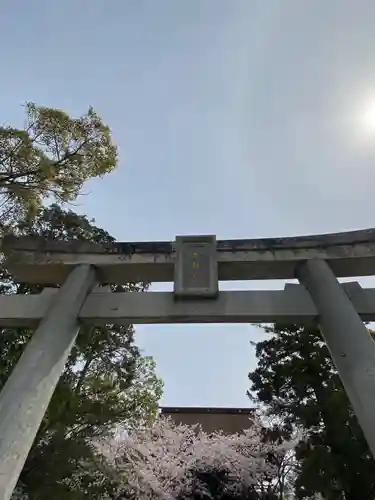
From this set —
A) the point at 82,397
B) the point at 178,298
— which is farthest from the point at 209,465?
the point at 178,298

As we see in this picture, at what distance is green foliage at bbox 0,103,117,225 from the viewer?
19.4 feet

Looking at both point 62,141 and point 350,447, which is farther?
point 350,447

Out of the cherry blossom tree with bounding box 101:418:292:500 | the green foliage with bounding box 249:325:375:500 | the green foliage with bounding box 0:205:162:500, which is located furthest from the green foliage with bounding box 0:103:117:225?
the cherry blossom tree with bounding box 101:418:292:500

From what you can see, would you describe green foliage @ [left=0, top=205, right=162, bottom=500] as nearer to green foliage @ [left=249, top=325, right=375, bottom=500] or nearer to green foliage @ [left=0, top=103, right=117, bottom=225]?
green foliage @ [left=0, top=103, right=117, bottom=225]

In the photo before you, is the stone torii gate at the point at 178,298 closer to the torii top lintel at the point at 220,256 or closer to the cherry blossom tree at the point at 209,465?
the torii top lintel at the point at 220,256

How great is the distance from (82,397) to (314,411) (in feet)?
16.0

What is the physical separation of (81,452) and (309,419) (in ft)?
16.0

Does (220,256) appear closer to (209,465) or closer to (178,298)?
(178,298)

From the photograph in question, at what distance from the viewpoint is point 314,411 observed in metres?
8.96

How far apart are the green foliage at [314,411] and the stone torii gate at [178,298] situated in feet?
15.8

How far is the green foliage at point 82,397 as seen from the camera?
6625 mm

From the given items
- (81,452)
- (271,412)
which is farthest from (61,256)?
(271,412)

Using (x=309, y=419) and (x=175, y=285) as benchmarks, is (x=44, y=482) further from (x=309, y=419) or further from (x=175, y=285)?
(x=309, y=419)

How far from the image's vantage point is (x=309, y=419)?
902cm
